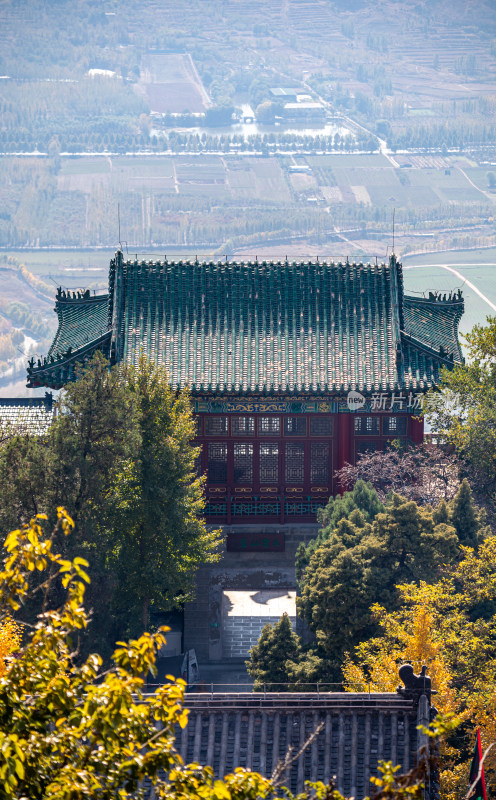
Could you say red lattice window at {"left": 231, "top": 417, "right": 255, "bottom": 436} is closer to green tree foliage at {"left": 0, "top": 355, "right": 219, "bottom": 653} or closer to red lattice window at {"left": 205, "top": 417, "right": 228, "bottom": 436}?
red lattice window at {"left": 205, "top": 417, "right": 228, "bottom": 436}

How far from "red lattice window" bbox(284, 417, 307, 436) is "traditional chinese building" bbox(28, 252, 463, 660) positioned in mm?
28

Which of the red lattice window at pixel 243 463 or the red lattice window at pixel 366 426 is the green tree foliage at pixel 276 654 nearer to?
the red lattice window at pixel 243 463

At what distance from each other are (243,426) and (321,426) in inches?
84.8

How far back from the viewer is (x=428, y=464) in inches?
1383

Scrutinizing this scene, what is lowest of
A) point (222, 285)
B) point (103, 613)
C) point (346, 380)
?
point (103, 613)

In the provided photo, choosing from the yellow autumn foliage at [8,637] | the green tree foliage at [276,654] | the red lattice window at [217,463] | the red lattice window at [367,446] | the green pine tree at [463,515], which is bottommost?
the green tree foliage at [276,654]

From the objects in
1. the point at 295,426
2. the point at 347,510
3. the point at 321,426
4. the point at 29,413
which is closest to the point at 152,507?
the point at 347,510

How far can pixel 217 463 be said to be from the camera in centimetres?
3706

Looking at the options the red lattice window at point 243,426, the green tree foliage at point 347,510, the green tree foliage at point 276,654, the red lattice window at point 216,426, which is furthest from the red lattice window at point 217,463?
the green tree foliage at point 276,654

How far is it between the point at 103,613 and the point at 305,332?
1143 cm

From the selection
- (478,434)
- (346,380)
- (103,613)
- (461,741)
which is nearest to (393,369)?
(346,380)

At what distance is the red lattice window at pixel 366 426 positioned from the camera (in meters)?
36.8

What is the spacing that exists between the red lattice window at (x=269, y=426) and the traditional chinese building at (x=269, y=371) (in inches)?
1.1

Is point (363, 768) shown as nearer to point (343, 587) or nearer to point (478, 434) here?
point (343, 587)
